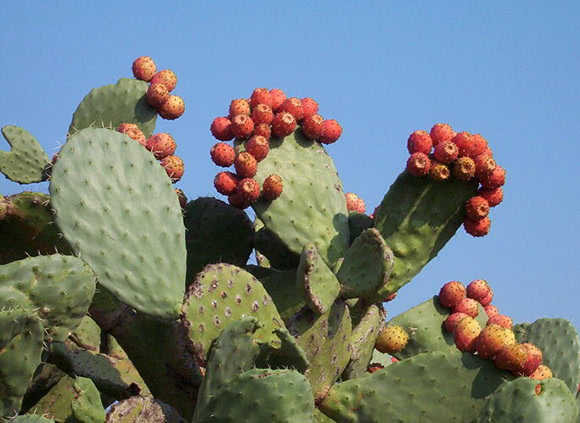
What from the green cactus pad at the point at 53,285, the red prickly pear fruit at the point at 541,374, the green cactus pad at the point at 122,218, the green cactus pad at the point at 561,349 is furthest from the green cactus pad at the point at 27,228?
the green cactus pad at the point at 561,349

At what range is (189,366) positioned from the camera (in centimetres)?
410

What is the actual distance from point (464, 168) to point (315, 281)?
88cm

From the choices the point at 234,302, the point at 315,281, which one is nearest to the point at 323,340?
the point at 315,281

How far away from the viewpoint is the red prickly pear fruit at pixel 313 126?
184 inches

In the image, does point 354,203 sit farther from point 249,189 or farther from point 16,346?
point 16,346

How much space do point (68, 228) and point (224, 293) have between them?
0.55 m

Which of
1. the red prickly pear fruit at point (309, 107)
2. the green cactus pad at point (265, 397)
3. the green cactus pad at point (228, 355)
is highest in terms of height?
the red prickly pear fruit at point (309, 107)

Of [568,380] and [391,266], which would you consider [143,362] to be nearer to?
[391,266]

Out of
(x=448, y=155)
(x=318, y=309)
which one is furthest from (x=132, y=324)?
(x=448, y=155)

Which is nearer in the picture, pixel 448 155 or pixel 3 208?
pixel 3 208

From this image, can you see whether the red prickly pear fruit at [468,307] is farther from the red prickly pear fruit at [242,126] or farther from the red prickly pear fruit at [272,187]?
the red prickly pear fruit at [242,126]

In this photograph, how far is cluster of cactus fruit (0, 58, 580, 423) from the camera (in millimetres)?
3471

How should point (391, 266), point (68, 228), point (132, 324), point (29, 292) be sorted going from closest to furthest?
point (29, 292) → point (68, 228) → point (391, 266) → point (132, 324)

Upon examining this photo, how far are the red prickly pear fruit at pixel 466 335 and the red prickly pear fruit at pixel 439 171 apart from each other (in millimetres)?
583
